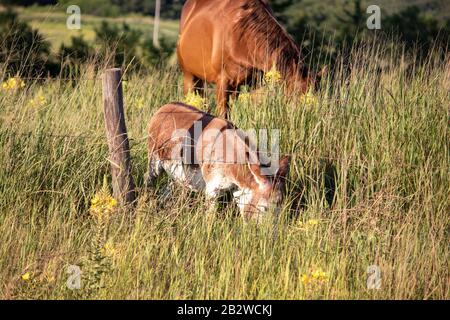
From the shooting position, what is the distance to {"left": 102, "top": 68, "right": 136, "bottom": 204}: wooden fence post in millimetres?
6141

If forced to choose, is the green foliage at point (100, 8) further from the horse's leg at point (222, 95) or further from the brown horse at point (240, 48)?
the horse's leg at point (222, 95)

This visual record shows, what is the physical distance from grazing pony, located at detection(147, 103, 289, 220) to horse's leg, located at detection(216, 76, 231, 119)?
160cm

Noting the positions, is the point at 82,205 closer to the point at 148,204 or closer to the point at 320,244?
the point at 148,204

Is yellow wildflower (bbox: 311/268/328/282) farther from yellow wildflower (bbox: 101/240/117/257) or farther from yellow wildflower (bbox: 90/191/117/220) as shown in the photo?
yellow wildflower (bbox: 90/191/117/220)

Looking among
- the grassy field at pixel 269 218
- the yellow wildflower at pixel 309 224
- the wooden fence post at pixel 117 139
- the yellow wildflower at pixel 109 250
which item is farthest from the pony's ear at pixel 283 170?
the yellow wildflower at pixel 109 250

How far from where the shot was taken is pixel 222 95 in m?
8.98

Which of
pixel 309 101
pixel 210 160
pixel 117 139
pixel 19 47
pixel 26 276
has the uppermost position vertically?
pixel 19 47

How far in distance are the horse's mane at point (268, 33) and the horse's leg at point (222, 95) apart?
1.72 feet

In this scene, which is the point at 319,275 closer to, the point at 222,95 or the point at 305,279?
the point at 305,279

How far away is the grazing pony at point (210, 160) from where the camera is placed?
6008 mm

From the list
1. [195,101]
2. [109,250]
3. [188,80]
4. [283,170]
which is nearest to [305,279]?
[109,250]

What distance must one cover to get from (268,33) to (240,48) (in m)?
0.35
